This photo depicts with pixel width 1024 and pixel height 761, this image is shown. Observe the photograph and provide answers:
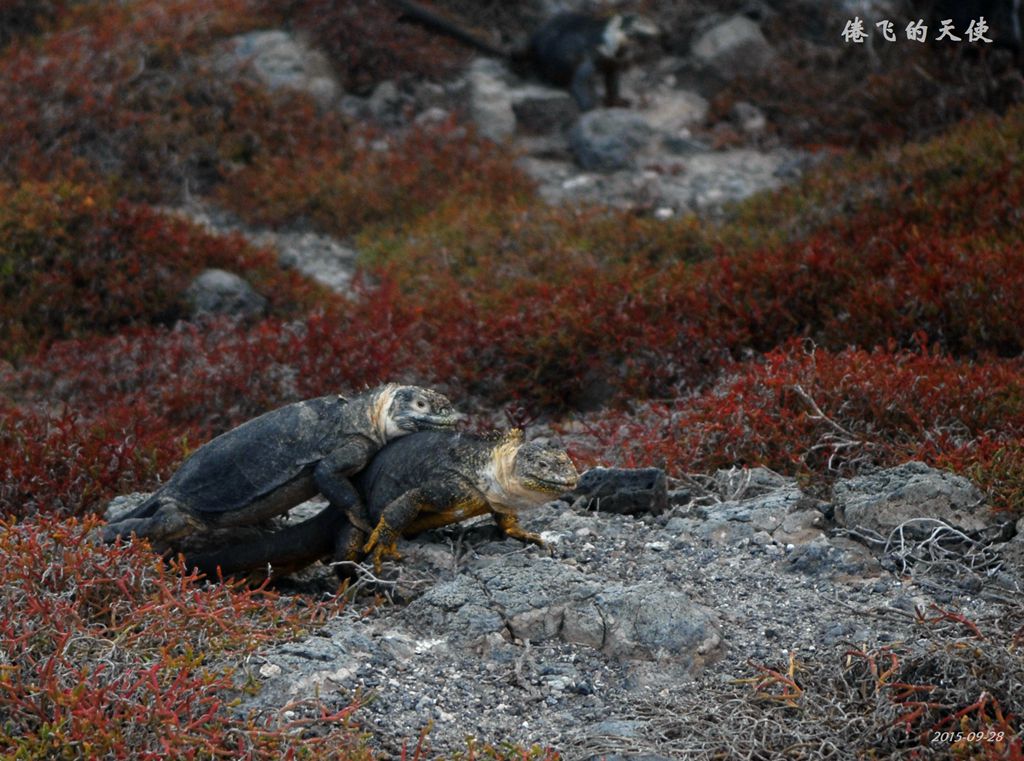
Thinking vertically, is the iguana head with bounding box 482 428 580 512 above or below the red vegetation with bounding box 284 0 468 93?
above

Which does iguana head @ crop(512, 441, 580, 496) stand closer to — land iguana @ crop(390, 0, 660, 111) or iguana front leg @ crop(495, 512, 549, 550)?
iguana front leg @ crop(495, 512, 549, 550)

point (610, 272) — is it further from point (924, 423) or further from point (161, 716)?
point (161, 716)

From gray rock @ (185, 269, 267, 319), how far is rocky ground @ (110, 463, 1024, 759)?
222 inches

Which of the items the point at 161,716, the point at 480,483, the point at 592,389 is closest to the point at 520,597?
the point at 480,483

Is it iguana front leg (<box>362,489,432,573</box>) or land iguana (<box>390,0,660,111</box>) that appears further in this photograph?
land iguana (<box>390,0,660,111</box>)

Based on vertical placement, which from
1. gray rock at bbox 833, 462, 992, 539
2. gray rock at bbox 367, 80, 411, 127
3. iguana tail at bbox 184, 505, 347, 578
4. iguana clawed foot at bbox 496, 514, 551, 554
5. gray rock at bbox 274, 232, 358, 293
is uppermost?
gray rock at bbox 833, 462, 992, 539

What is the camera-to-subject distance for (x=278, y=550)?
5.88 m

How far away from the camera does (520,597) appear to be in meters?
5.44

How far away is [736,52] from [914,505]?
10946mm

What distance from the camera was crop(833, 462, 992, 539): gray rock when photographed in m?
6.12

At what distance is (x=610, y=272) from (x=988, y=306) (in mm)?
3274

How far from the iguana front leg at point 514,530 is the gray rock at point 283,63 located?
10107mm

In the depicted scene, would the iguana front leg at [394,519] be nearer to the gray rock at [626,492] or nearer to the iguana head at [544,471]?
the iguana head at [544,471]

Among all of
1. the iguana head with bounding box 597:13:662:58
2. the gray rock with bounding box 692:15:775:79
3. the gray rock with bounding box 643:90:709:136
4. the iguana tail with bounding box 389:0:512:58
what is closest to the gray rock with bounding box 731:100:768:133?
the gray rock with bounding box 643:90:709:136
